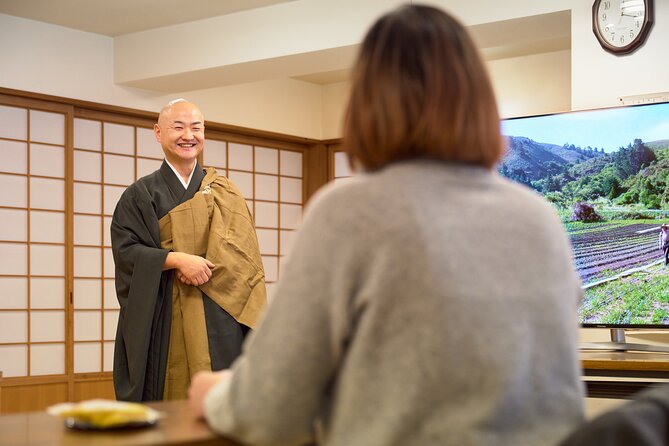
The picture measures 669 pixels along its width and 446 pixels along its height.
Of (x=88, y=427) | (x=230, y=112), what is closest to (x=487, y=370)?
(x=88, y=427)

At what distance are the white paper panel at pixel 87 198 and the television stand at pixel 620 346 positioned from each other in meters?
3.38

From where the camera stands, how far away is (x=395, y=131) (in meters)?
1.07

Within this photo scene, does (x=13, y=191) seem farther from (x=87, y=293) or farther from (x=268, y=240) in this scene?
(x=268, y=240)

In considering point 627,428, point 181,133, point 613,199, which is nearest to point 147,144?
point 181,133

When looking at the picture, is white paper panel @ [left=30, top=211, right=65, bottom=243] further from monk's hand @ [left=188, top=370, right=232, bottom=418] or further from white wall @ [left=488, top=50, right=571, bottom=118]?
monk's hand @ [left=188, top=370, right=232, bottom=418]

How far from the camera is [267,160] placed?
6719 mm

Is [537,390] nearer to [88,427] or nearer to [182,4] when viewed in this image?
[88,427]

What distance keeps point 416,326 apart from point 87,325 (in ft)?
15.7

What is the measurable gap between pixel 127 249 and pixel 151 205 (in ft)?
0.61

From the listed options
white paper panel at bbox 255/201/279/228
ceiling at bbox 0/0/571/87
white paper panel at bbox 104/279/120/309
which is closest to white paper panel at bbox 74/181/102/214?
white paper panel at bbox 104/279/120/309

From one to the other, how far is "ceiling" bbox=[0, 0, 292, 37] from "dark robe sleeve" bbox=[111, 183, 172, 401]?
1.89 meters

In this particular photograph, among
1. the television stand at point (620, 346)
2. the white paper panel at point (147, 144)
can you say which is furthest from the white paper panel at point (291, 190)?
the television stand at point (620, 346)

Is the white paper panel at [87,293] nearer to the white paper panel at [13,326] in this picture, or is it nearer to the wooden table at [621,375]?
the white paper panel at [13,326]

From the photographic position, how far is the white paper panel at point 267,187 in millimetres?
6637
